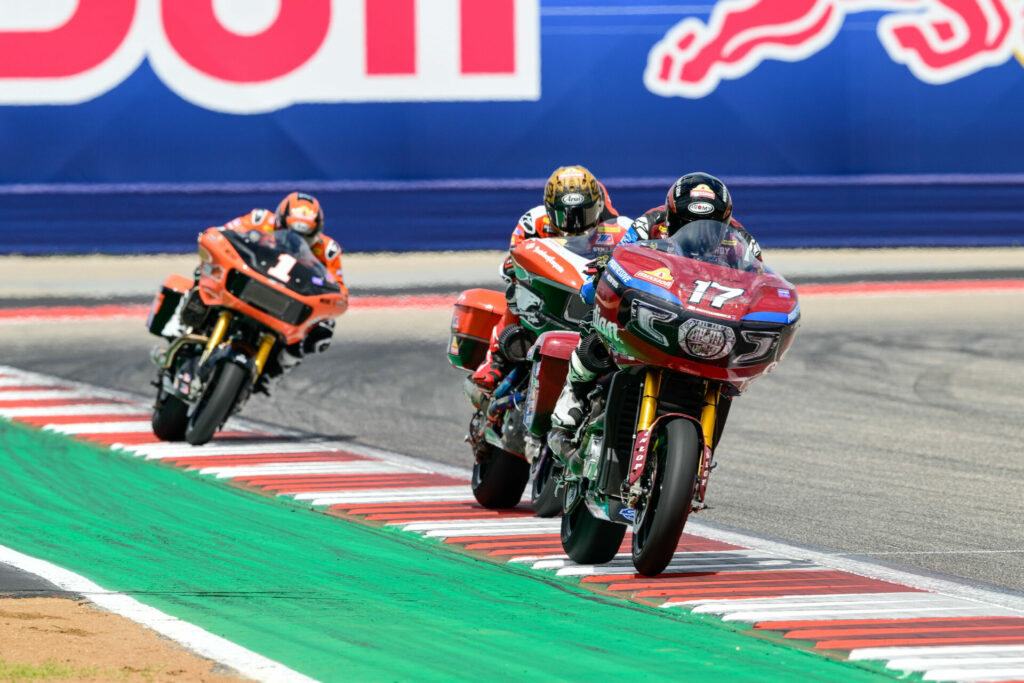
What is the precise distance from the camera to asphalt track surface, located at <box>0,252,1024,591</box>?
9.06 metres

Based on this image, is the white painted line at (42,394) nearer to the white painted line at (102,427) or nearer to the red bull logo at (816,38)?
the white painted line at (102,427)

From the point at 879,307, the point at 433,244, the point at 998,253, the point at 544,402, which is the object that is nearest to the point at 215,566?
the point at 544,402

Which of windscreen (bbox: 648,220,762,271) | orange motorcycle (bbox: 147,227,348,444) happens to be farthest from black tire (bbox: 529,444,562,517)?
orange motorcycle (bbox: 147,227,348,444)

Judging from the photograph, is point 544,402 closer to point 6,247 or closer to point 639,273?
point 639,273

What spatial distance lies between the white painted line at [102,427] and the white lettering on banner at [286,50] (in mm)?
11397

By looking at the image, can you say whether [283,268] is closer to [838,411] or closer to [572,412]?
[572,412]

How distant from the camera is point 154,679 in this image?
18.0 ft

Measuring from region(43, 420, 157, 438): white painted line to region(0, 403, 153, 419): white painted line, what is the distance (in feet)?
1.52

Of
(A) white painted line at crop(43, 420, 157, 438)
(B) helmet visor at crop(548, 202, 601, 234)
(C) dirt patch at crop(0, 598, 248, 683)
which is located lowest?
(A) white painted line at crop(43, 420, 157, 438)

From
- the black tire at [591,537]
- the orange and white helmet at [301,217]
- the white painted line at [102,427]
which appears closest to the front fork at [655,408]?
the black tire at [591,537]

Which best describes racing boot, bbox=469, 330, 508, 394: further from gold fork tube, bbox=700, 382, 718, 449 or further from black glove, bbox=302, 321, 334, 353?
black glove, bbox=302, 321, 334, 353

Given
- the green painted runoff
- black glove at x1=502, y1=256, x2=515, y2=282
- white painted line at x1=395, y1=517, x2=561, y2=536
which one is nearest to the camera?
the green painted runoff

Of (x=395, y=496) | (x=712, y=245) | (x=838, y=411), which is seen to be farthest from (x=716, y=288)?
(x=838, y=411)

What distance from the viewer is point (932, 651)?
20.2 feet
